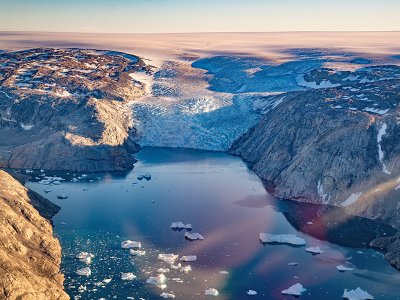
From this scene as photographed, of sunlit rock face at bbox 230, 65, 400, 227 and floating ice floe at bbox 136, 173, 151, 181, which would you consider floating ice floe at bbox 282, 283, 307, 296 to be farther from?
floating ice floe at bbox 136, 173, 151, 181

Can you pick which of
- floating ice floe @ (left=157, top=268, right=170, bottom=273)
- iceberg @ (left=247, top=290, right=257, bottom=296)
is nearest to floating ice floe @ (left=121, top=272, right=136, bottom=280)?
floating ice floe @ (left=157, top=268, right=170, bottom=273)

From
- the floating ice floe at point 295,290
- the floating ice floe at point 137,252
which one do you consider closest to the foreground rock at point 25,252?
the floating ice floe at point 137,252

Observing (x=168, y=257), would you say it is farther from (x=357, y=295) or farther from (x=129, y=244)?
(x=357, y=295)

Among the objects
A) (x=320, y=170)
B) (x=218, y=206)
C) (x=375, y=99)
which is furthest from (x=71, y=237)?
(x=375, y=99)

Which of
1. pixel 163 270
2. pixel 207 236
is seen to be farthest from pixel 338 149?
pixel 163 270

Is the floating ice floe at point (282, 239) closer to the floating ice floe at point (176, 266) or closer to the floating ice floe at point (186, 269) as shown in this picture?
the floating ice floe at point (186, 269)

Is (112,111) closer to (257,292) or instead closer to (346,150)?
(346,150)
